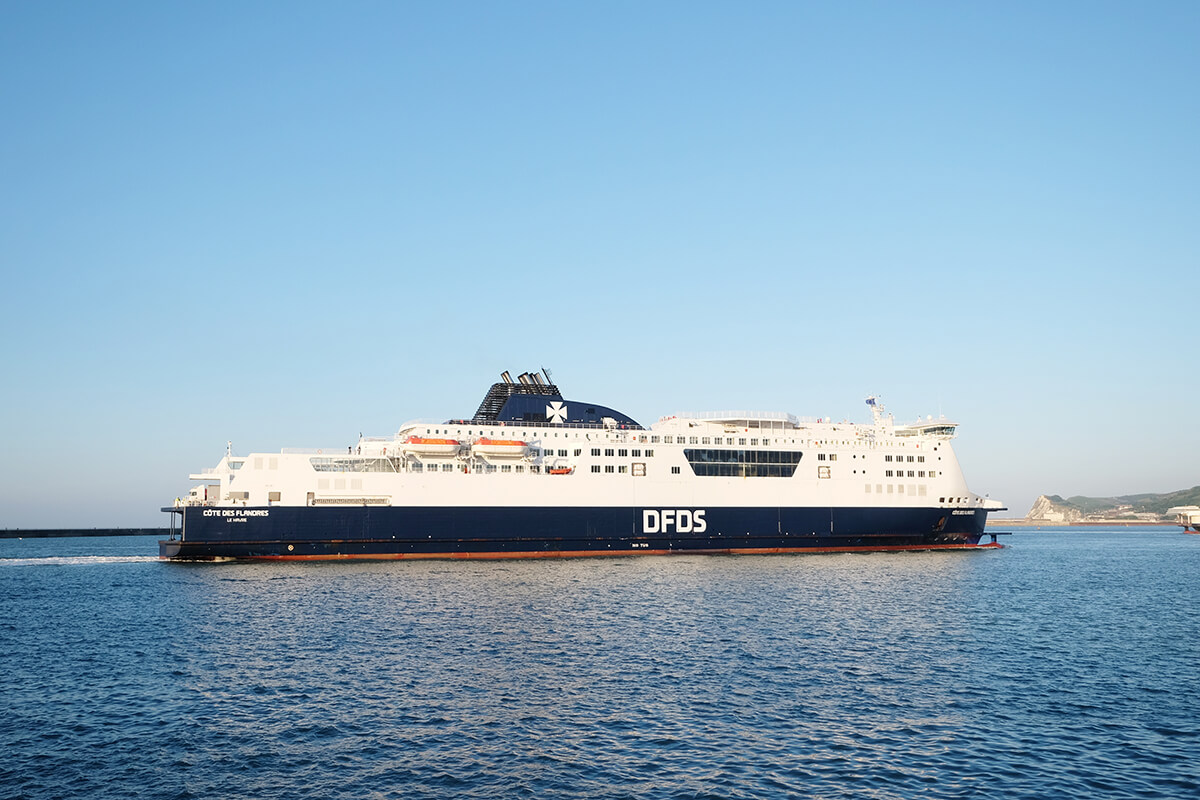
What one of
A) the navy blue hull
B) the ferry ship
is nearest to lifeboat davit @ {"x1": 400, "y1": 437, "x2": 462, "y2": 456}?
the ferry ship

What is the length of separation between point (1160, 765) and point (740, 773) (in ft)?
24.1

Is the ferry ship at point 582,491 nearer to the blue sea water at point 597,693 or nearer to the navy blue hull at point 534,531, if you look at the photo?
the navy blue hull at point 534,531

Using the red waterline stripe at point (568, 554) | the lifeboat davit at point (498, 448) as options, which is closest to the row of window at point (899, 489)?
the red waterline stripe at point (568, 554)

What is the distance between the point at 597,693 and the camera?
62.4ft

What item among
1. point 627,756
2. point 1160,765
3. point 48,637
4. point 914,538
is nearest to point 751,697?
point 627,756

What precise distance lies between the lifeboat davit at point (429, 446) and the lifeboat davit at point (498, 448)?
4.57ft

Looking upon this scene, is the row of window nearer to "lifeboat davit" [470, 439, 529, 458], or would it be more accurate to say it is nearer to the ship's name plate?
→ "lifeboat davit" [470, 439, 529, 458]

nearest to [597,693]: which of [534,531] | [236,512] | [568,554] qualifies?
[534,531]

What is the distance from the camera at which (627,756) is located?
14742 millimetres

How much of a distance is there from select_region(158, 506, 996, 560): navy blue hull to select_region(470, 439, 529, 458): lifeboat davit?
355cm

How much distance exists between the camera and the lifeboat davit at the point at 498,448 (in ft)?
172

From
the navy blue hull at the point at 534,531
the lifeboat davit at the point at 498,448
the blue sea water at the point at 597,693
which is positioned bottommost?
the blue sea water at the point at 597,693

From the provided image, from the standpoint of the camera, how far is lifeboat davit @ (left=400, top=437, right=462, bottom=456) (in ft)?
169

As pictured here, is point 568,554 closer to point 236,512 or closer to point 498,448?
point 498,448
